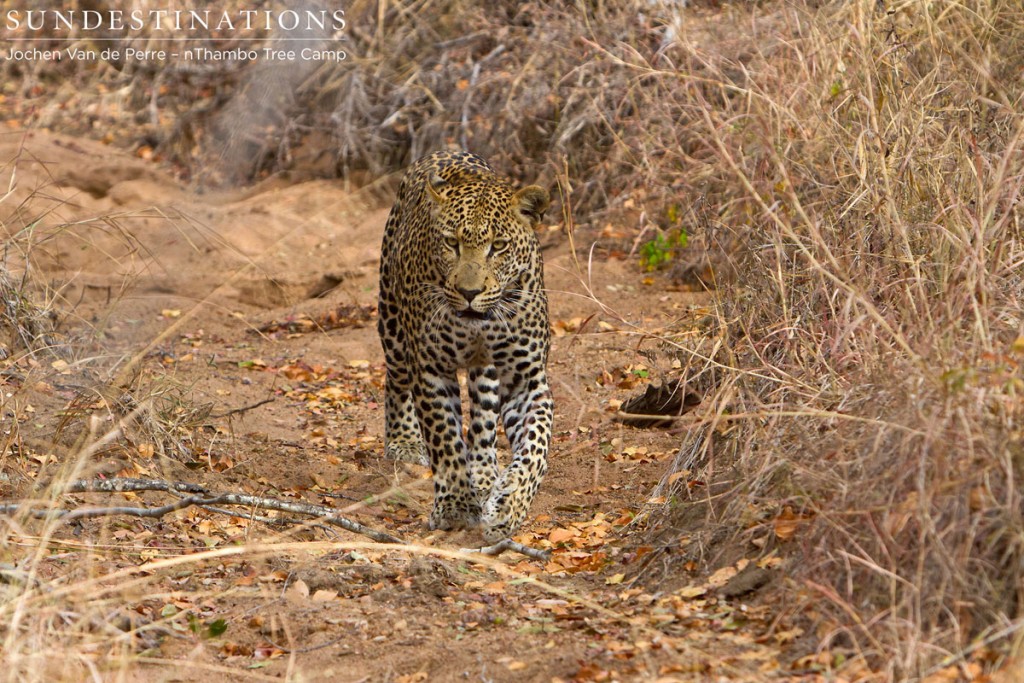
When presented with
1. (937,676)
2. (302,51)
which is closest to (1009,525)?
(937,676)

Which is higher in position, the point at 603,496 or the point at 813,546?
the point at 813,546

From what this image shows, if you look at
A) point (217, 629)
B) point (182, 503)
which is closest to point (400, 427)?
point (182, 503)

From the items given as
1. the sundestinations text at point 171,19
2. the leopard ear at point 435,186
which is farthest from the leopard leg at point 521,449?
the sundestinations text at point 171,19

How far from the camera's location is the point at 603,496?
6.68 metres

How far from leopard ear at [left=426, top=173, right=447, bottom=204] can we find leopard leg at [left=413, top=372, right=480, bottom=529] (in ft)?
2.89

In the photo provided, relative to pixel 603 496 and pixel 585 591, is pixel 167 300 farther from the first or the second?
pixel 585 591

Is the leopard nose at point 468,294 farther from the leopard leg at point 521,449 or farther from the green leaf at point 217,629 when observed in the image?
the green leaf at point 217,629

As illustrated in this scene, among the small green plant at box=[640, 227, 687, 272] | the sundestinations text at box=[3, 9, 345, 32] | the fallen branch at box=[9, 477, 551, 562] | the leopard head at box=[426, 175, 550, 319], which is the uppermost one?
the sundestinations text at box=[3, 9, 345, 32]

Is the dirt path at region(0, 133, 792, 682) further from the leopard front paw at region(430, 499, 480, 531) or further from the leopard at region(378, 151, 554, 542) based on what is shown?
the leopard at region(378, 151, 554, 542)

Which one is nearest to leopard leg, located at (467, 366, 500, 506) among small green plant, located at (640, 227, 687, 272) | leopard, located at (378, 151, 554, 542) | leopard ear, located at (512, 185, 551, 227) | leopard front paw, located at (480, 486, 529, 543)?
leopard, located at (378, 151, 554, 542)

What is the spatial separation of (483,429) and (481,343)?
508mm

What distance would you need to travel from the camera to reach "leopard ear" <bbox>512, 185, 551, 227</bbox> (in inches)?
249

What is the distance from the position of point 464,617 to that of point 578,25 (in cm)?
787

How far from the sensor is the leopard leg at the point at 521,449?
6.15 m
